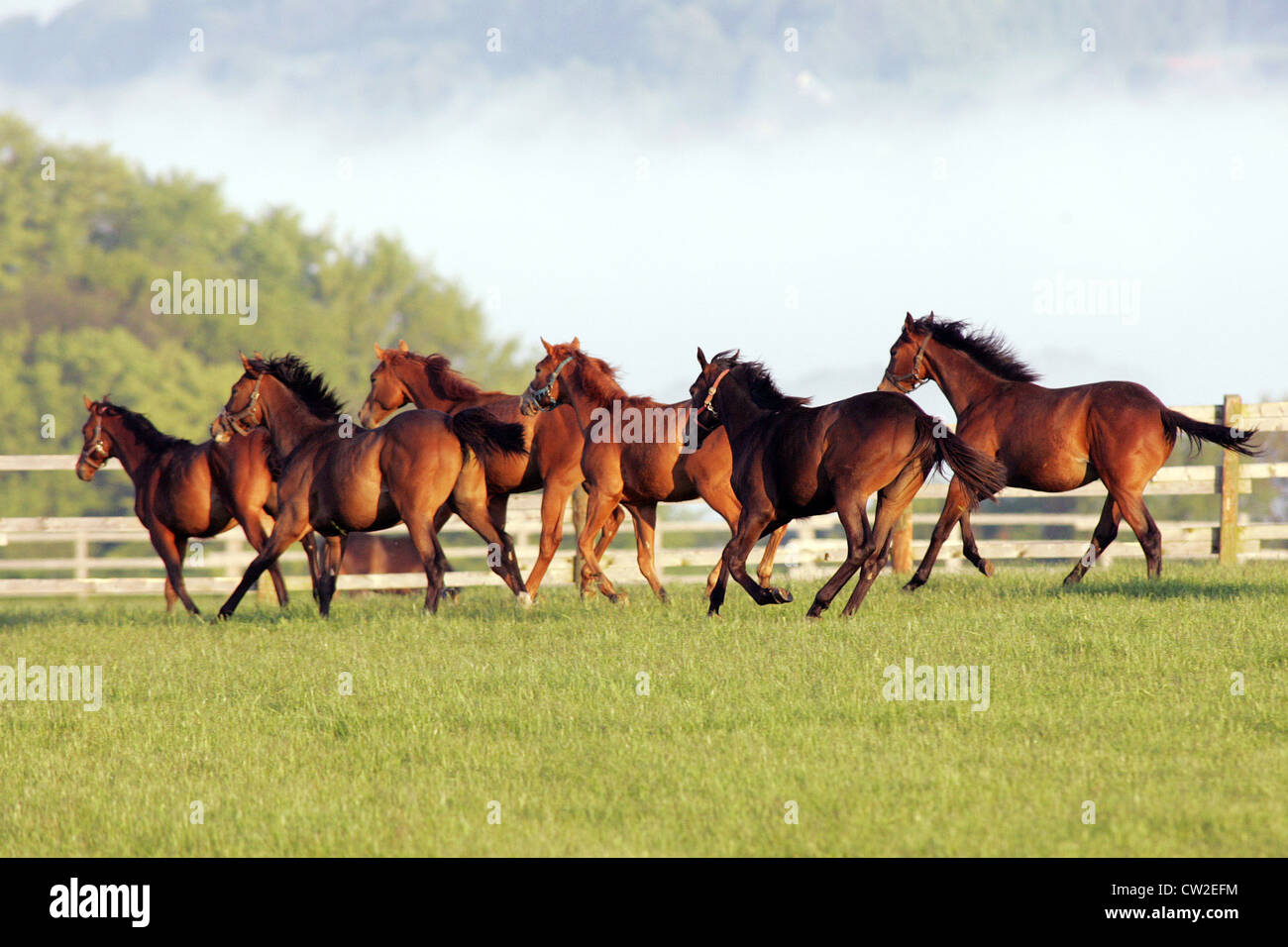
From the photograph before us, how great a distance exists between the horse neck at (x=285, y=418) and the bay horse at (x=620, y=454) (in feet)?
7.09

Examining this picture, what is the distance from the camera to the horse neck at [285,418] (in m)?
11.8

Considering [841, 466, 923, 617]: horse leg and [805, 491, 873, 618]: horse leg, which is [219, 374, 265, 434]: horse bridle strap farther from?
[841, 466, 923, 617]: horse leg

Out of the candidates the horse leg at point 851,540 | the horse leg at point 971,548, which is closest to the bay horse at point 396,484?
the horse leg at point 851,540

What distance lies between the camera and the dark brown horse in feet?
41.4

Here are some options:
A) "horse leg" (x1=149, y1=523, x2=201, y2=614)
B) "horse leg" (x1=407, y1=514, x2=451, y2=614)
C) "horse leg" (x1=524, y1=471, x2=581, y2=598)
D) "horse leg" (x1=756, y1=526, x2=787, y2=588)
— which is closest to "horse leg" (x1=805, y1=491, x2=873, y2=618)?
"horse leg" (x1=756, y1=526, x2=787, y2=588)

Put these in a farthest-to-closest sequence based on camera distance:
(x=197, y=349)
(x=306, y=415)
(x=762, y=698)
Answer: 1. (x=197, y=349)
2. (x=306, y=415)
3. (x=762, y=698)

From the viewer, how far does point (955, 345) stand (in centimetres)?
1123

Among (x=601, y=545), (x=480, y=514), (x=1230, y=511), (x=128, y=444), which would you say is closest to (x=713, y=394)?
(x=480, y=514)

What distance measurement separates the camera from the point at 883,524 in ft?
31.1

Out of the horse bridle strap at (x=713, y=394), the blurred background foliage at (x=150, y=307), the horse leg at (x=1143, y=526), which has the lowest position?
the horse leg at (x=1143, y=526)

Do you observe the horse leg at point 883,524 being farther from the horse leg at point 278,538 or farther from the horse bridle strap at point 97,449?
the horse bridle strap at point 97,449
